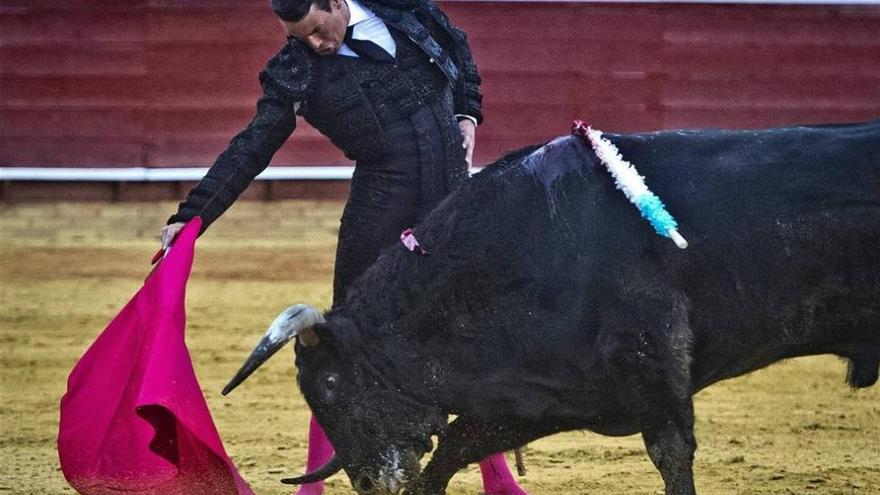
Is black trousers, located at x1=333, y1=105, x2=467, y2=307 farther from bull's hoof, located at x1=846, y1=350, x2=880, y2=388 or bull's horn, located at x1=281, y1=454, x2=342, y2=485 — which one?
bull's hoof, located at x1=846, y1=350, x2=880, y2=388

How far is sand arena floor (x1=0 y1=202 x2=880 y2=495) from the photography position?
397 cm

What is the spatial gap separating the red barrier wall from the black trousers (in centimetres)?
478

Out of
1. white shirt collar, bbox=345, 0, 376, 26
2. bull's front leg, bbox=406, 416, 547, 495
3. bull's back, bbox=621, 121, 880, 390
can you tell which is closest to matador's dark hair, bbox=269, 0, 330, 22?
white shirt collar, bbox=345, 0, 376, 26

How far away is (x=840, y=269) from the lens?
307cm

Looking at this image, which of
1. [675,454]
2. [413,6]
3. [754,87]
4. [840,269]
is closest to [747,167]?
[840,269]

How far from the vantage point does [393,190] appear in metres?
3.33

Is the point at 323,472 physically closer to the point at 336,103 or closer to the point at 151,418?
the point at 151,418

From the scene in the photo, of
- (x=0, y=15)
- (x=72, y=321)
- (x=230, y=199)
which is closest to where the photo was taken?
(x=230, y=199)

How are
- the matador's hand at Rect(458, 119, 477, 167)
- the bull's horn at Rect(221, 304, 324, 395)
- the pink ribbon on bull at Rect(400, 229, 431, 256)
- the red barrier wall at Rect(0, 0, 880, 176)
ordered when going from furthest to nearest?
1. the red barrier wall at Rect(0, 0, 880, 176)
2. the matador's hand at Rect(458, 119, 477, 167)
3. the pink ribbon on bull at Rect(400, 229, 431, 256)
4. the bull's horn at Rect(221, 304, 324, 395)

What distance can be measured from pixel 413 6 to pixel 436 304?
73 cm

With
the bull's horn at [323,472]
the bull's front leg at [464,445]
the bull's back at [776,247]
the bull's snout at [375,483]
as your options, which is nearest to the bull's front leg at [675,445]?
the bull's back at [776,247]

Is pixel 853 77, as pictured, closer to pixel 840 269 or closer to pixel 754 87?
pixel 754 87

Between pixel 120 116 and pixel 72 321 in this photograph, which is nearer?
pixel 72 321

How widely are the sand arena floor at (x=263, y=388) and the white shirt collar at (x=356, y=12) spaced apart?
1.30 meters
